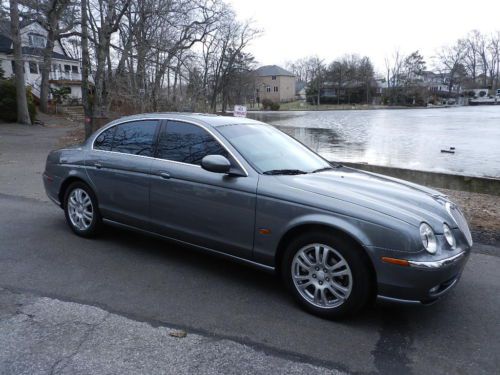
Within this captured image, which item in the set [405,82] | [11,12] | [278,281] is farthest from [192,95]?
[405,82]

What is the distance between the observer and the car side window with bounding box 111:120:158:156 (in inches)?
187

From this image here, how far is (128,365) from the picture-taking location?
282 centimetres

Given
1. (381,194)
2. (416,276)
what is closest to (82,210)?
(381,194)

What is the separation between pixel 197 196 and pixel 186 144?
636mm

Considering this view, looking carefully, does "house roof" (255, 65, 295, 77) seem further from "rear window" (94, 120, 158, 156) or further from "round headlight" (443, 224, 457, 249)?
"round headlight" (443, 224, 457, 249)

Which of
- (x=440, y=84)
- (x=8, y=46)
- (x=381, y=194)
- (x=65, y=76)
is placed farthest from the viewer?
(x=440, y=84)

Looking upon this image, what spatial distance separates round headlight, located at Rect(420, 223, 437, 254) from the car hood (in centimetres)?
5

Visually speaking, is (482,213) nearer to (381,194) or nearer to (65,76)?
(381,194)

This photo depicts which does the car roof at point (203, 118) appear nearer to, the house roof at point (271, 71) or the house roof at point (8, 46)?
the house roof at point (8, 46)

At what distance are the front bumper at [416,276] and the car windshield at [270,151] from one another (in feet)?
4.37

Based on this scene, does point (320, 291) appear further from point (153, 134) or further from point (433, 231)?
point (153, 134)

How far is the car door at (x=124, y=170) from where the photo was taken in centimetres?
466

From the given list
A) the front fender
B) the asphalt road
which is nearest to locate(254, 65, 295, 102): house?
the asphalt road

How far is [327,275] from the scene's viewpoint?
3.46m
